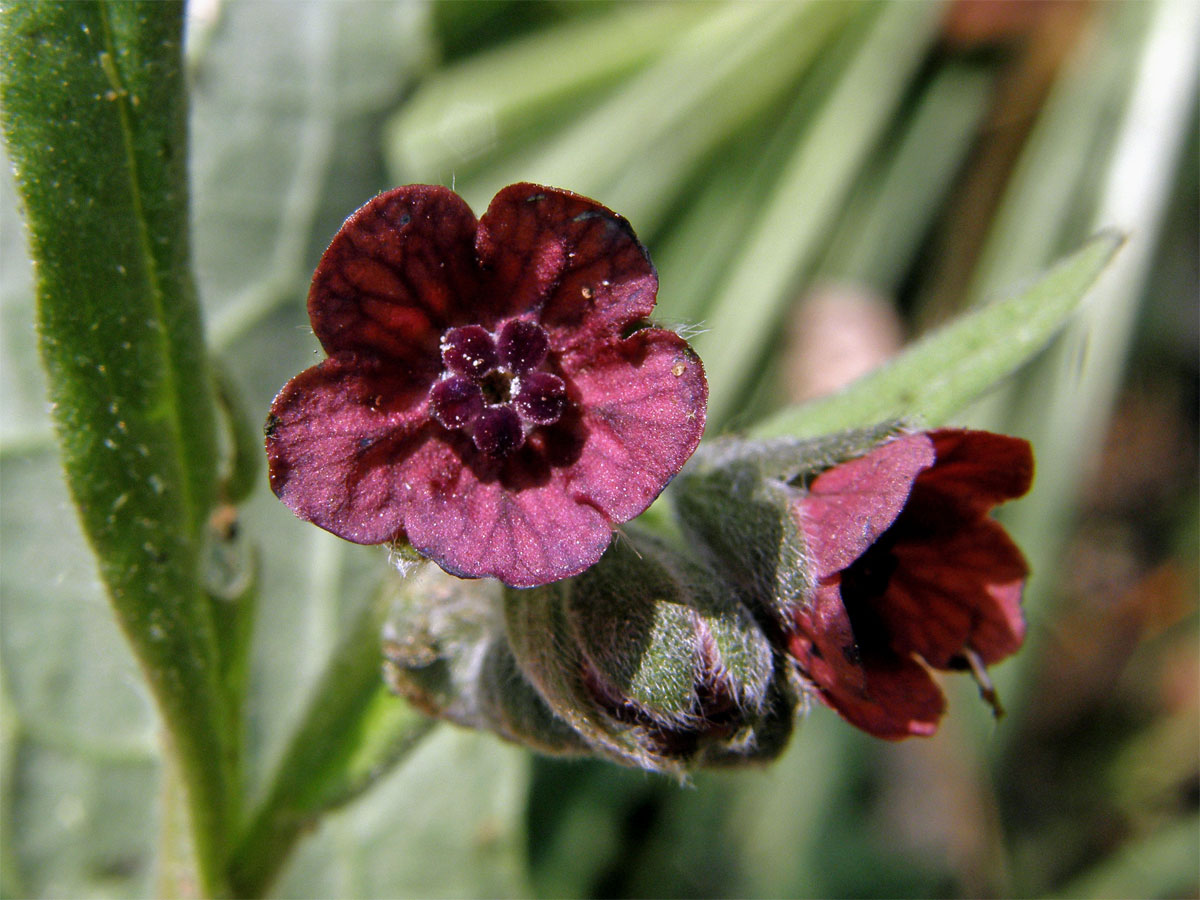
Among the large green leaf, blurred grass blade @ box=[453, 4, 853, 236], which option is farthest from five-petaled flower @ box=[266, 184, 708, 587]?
blurred grass blade @ box=[453, 4, 853, 236]

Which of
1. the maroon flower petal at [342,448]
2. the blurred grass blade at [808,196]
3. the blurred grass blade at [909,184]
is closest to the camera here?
the maroon flower petal at [342,448]

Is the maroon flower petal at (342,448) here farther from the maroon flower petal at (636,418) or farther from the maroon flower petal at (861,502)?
the maroon flower petal at (861,502)

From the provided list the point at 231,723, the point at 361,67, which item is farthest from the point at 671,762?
the point at 361,67

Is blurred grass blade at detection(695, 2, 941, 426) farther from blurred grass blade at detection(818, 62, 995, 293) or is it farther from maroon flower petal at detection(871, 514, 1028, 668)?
maroon flower petal at detection(871, 514, 1028, 668)

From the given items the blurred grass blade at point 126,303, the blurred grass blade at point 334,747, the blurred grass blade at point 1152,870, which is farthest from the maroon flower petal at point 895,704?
the blurred grass blade at point 1152,870

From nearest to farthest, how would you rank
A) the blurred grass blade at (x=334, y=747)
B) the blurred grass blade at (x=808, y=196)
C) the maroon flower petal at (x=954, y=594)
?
1. the maroon flower petal at (x=954, y=594)
2. the blurred grass blade at (x=334, y=747)
3. the blurred grass blade at (x=808, y=196)

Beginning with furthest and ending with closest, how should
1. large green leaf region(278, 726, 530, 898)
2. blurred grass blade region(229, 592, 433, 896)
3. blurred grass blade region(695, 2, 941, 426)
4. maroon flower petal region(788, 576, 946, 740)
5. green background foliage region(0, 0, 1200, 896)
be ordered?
blurred grass blade region(695, 2, 941, 426), large green leaf region(278, 726, 530, 898), blurred grass blade region(229, 592, 433, 896), green background foliage region(0, 0, 1200, 896), maroon flower petal region(788, 576, 946, 740)

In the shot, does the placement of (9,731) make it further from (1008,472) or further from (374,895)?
(1008,472)
